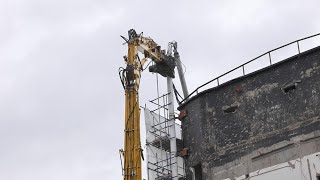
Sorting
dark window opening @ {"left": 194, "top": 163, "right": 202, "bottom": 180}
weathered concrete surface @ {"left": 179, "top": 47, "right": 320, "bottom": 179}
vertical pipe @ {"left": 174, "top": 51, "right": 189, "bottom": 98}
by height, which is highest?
vertical pipe @ {"left": 174, "top": 51, "right": 189, "bottom": 98}

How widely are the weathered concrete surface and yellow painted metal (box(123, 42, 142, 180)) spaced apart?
279 cm

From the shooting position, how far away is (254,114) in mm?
26234

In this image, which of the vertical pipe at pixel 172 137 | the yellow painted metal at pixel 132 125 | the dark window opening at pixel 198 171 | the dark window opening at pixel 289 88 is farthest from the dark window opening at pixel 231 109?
the yellow painted metal at pixel 132 125

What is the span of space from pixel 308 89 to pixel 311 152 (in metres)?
2.66

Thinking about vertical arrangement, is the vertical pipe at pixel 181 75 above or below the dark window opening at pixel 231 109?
above

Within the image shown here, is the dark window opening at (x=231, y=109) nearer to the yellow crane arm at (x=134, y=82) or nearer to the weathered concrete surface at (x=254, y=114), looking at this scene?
the weathered concrete surface at (x=254, y=114)

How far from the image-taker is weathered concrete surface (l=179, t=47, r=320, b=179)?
2495cm

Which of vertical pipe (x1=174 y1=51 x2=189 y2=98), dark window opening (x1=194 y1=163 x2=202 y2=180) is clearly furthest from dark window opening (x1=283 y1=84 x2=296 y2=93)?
vertical pipe (x1=174 y1=51 x2=189 y2=98)

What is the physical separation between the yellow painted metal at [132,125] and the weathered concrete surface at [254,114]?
2788 mm

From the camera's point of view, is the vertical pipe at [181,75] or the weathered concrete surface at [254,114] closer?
the weathered concrete surface at [254,114]

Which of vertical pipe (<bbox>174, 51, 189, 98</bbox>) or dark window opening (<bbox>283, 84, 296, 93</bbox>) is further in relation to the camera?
vertical pipe (<bbox>174, 51, 189, 98</bbox>)

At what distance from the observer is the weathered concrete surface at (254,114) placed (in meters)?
25.0

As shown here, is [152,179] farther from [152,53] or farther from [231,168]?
[152,53]

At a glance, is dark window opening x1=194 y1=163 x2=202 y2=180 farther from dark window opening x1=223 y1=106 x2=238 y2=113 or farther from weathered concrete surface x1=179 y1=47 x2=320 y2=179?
dark window opening x1=223 y1=106 x2=238 y2=113
